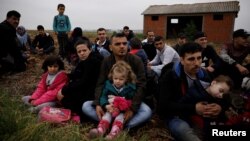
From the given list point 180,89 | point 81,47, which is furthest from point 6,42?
point 180,89

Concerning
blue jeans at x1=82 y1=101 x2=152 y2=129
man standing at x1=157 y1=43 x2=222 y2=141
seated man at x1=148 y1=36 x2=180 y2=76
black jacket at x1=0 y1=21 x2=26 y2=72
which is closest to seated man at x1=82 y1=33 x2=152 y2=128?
blue jeans at x1=82 y1=101 x2=152 y2=129

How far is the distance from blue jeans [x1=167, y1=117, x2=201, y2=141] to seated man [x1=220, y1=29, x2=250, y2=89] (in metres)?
2.71

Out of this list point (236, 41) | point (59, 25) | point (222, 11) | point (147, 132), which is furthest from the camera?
point (222, 11)

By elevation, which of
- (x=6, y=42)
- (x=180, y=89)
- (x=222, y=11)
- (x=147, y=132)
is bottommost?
(x=147, y=132)

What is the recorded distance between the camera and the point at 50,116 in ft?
13.2

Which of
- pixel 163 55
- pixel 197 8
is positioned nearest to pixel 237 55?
pixel 163 55

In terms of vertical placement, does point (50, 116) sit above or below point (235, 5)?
below

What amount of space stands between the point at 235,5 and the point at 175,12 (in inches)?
230

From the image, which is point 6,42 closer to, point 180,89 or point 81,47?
point 81,47

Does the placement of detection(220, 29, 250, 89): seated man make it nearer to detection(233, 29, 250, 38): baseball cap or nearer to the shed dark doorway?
detection(233, 29, 250, 38): baseball cap

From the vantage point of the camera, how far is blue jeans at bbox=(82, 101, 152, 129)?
12.5ft

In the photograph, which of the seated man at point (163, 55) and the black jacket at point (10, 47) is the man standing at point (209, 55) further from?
the black jacket at point (10, 47)

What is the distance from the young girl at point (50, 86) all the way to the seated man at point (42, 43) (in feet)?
21.9

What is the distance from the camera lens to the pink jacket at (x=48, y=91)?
4.61 meters
